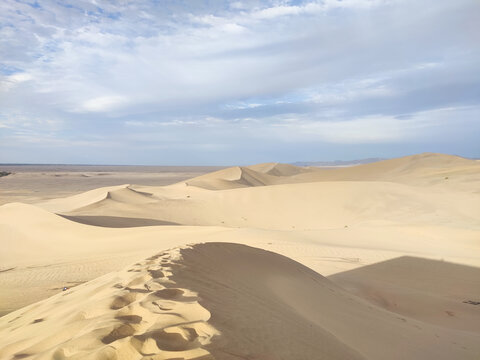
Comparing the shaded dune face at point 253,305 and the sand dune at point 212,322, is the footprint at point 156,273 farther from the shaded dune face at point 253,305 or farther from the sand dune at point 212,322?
the shaded dune face at point 253,305

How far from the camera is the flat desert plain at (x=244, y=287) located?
82.3 inches

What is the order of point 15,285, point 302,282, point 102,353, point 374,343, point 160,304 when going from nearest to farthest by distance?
point 102,353 < point 160,304 < point 374,343 < point 302,282 < point 15,285

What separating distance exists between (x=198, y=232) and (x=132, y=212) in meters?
7.78

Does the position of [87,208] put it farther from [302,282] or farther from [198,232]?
[302,282]

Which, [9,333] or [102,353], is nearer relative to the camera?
[102,353]

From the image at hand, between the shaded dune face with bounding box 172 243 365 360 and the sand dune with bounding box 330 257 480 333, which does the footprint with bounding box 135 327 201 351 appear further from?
the sand dune with bounding box 330 257 480 333

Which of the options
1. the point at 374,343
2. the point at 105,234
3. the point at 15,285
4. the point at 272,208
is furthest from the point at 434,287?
the point at 272,208

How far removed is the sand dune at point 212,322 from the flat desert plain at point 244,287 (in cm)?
1

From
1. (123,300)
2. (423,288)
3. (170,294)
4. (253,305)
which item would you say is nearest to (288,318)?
(253,305)

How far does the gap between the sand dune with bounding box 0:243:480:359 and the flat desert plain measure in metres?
0.01

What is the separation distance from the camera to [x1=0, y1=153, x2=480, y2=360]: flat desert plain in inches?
82.3

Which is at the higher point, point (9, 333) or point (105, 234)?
point (9, 333)

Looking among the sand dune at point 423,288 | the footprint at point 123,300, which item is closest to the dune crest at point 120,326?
the footprint at point 123,300

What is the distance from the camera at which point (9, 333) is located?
2664mm
